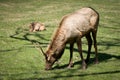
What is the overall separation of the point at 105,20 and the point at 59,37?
42.2 feet

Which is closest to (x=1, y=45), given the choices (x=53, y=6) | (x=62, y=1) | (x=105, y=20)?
(x=105, y=20)

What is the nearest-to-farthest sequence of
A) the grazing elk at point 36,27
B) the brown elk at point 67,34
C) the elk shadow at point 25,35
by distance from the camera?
the brown elk at point 67,34, the elk shadow at point 25,35, the grazing elk at point 36,27

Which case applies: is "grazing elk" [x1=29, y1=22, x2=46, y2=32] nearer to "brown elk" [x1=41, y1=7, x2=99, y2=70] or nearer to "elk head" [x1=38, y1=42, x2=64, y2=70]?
"brown elk" [x1=41, y1=7, x2=99, y2=70]

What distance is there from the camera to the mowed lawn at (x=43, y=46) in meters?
11.3

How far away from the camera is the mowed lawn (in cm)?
1128

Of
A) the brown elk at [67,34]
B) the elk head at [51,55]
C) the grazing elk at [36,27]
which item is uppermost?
the brown elk at [67,34]

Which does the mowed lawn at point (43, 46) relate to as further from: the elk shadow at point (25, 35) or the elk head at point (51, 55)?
the elk head at point (51, 55)

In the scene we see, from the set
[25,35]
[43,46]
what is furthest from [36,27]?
[43,46]

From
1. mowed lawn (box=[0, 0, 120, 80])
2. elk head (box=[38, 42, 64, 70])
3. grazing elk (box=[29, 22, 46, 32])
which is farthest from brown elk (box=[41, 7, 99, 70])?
grazing elk (box=[29, 22, 46, 32])

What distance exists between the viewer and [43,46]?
52.3 feet

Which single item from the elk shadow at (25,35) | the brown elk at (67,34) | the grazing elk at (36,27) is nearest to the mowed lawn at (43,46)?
the elk shadow at (25,35)

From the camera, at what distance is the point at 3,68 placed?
12250mm

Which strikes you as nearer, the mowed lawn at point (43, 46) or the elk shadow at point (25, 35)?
the mowed lawn at point (43, 46)

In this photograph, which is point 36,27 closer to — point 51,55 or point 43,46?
point 43,46
